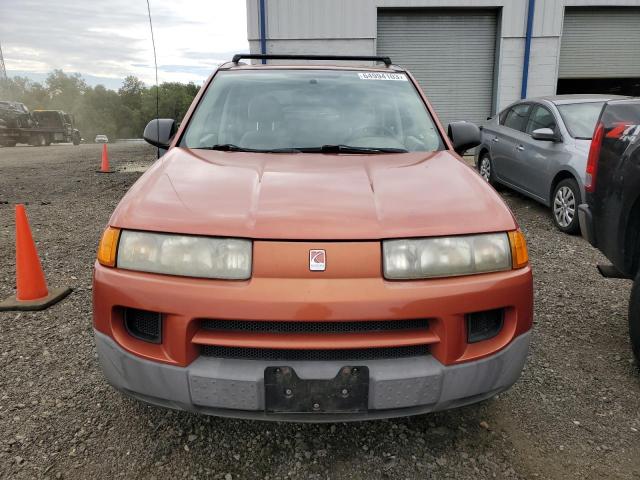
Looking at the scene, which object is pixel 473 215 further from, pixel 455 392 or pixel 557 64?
pixel 557 64

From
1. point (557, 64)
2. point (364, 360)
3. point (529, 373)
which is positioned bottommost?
point (529, 373)

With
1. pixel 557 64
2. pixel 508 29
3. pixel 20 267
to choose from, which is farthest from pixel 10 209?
pixel 557 64

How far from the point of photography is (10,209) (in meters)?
7.43

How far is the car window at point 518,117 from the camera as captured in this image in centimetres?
704

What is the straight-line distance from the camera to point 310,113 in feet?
9.70

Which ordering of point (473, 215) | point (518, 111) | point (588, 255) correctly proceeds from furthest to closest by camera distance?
point (518, 111) < point (588, 255) < point (473, 215)

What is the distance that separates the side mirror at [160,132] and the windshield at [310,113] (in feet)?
1.04

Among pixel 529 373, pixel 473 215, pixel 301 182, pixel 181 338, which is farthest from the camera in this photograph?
pixel 529 373

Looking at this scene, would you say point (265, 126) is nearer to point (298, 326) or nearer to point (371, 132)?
point (371, 132)

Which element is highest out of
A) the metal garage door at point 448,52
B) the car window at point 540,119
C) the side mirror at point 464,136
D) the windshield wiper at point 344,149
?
the metal garage door at point 448,52

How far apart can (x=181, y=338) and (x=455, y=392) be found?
988 millimetres

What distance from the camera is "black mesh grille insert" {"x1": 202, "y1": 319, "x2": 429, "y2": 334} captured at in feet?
5.73

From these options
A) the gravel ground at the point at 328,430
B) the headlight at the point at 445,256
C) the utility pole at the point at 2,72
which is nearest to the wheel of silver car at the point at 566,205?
the gravel ground at the point at 328,430

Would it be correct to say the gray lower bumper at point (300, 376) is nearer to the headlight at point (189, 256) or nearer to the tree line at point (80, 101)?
the headlight at point (189, 256)
